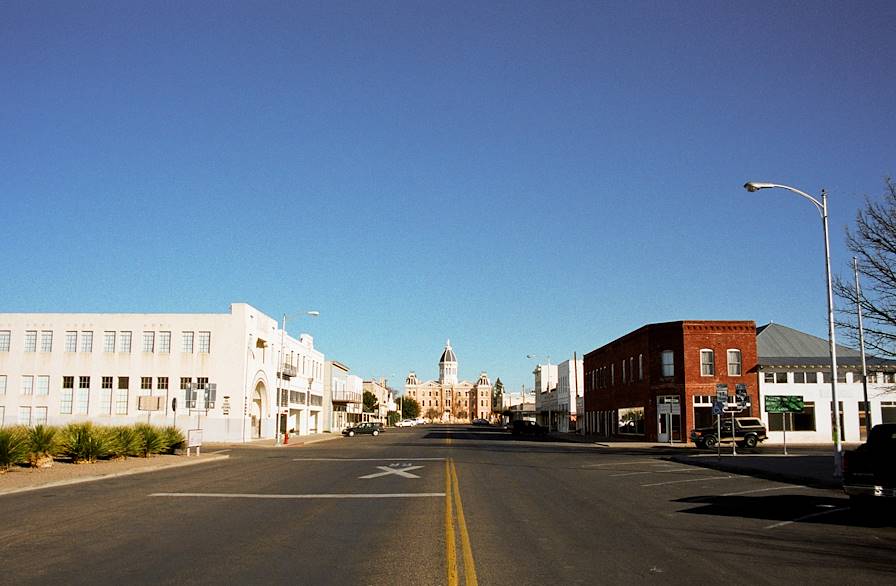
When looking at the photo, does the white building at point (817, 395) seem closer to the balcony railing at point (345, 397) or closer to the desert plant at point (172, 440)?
the desert plant at point (172, 440)

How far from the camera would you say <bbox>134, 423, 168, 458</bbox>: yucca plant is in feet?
114

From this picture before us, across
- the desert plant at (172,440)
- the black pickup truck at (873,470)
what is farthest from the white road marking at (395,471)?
the desert plant at (172,440)

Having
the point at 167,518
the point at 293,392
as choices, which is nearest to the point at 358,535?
the point at 167,518

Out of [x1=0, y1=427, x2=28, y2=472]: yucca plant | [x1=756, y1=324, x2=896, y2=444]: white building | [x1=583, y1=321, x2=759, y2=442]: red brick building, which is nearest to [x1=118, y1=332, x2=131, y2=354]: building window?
[x1=0, y1=427, x2=28, y2=472]: yucca plant

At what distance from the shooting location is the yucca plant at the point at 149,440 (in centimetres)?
3484

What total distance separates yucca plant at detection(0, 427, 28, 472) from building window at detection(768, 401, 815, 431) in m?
45.9

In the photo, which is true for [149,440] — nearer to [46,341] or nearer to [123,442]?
[123,442]

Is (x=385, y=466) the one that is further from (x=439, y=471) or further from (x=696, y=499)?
(x=696, y=499)

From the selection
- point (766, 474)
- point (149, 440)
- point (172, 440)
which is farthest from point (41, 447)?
point (766, 474)

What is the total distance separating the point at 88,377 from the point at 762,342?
Result: 162ft

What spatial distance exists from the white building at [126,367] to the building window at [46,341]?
75mm

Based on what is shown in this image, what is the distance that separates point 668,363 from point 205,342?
111 feet

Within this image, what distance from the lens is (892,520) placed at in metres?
14.9

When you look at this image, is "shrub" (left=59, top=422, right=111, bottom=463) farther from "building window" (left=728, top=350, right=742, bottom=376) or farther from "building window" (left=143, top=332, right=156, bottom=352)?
"building window" (left=728, top=350, right=742, bottom=376)
